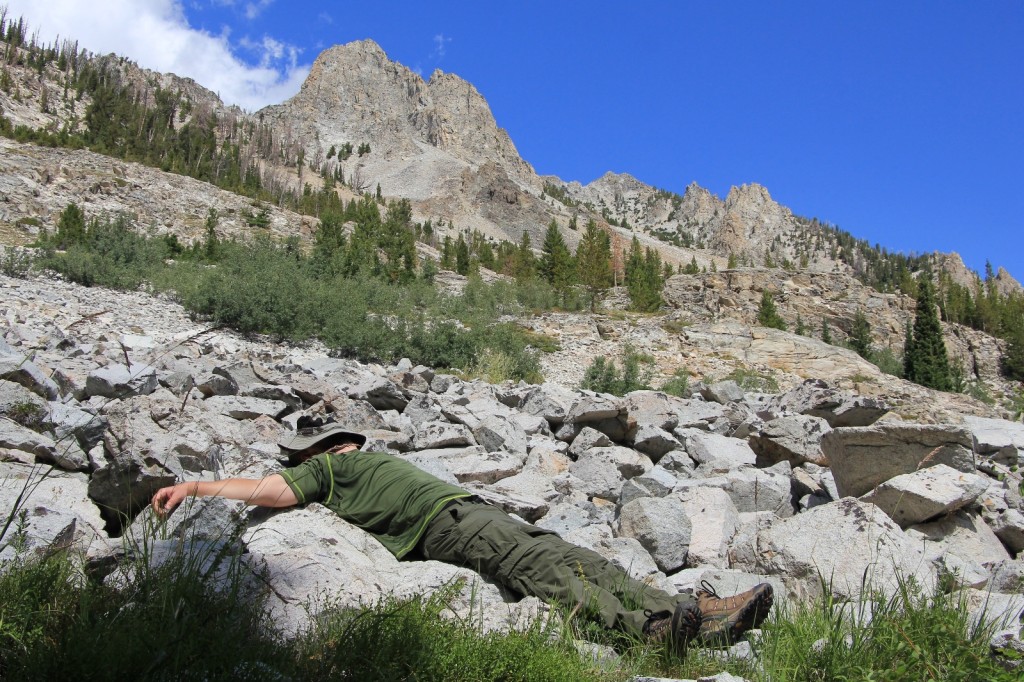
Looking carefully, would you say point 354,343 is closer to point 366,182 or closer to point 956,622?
point 956,622

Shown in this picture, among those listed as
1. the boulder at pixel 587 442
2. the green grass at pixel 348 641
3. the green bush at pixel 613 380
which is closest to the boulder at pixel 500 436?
the boulder at pixel 587 442

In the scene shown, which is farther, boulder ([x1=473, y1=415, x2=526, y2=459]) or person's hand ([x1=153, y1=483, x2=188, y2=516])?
boulder ([x1=473, y1=415, x2=526, y2=459])

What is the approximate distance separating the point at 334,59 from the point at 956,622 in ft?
457

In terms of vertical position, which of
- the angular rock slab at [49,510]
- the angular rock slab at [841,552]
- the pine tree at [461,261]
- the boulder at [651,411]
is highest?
the pine tree at [461,261]

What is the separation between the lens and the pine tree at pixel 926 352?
101 ft

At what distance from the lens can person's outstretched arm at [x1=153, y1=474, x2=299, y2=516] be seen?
2992 mm

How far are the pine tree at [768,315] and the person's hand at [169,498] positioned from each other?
118 feet

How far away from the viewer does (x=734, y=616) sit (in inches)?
104


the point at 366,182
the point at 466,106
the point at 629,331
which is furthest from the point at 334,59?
the point at 629,331

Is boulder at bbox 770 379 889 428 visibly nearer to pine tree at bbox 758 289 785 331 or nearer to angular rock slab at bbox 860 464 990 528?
angular rock slab at bbox 860 464 990 528

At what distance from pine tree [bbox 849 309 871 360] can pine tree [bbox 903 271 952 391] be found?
2004 mm

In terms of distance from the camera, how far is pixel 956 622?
2418 millimetres

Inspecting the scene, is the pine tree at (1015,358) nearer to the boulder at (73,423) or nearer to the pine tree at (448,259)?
the pine tree at (448,259)

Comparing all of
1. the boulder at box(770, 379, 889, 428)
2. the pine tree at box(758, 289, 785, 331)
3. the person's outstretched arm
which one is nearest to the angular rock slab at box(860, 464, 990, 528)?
the person's outstretched arm
